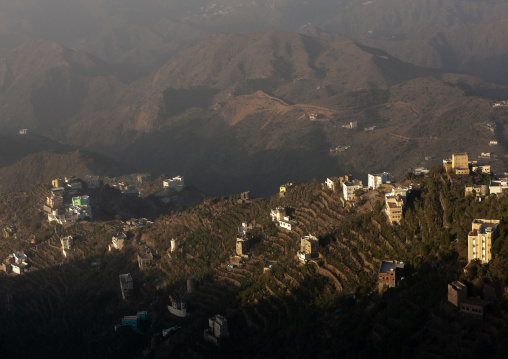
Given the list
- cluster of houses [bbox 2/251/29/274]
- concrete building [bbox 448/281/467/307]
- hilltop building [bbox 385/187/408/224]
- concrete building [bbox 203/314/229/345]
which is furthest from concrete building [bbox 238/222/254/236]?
concrete building [bbox 448/281/467/307]

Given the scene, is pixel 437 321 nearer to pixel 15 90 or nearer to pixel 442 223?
pixel 442 223

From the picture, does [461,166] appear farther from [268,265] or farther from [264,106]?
[264,106]

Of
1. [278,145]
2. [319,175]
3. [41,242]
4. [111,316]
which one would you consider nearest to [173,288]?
[111,316]

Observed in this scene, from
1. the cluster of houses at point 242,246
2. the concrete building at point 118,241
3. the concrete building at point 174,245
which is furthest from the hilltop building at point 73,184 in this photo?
the cluster of houses at point 242,246

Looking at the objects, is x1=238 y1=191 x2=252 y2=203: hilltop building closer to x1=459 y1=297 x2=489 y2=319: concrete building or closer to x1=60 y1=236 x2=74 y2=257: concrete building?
x1=60 y1=236 x2=74 y2=257: concrete building

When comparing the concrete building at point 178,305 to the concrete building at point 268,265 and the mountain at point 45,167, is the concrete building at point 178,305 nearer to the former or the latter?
the concrete building at point 268,265

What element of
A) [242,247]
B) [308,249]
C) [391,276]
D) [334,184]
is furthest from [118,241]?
[391,276]
